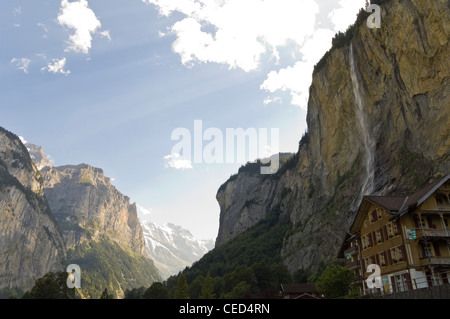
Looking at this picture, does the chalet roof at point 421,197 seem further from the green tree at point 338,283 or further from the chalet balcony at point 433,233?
the green tree at point 338,283

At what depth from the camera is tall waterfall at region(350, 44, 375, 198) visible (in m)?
85.0

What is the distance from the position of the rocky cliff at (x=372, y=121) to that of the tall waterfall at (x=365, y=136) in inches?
10.3

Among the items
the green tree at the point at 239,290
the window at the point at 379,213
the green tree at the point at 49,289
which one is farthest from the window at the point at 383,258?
the green tree at the point at 49,289

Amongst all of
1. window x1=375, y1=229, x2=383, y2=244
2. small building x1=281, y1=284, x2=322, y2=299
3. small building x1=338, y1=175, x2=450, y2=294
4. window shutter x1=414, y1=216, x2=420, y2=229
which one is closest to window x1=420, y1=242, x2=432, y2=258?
small building x1=338, y1=175, x2=450, y2=294

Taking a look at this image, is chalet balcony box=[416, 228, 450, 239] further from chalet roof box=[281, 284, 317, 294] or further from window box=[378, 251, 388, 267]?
chalet roof box=[281, 284, 317, 294]

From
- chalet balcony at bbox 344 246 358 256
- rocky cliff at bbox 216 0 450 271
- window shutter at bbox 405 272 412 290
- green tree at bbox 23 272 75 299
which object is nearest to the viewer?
window shutter at bbox 405 272 412 290

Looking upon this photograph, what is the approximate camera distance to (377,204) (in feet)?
141

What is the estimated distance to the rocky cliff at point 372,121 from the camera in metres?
65.9

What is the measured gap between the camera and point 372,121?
298 ft

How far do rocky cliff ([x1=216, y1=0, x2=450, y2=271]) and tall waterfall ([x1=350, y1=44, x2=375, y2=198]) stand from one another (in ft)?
A: 0.86

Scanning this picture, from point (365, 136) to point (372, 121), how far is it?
4.85 m
